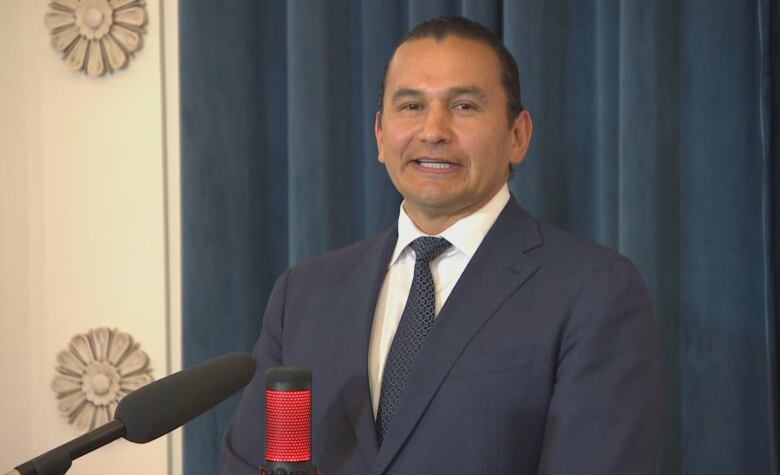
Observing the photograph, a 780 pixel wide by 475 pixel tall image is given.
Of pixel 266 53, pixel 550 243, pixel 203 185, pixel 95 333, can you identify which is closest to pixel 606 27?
pixel 550 243

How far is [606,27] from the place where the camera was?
6.46 feet

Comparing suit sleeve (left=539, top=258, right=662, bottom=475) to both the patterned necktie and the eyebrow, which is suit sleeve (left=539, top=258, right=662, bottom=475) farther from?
the eyebrow

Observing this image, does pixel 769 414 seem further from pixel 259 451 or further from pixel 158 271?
pixel 158 271

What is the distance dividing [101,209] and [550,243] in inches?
50.3

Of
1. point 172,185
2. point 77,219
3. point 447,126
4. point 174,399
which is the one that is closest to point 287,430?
point 174,399

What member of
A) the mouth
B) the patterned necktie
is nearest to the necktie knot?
the patterned necktie

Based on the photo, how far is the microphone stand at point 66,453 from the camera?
0.77m

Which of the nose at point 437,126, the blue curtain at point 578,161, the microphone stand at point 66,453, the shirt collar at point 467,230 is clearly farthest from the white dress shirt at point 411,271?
the microphone stand at point 66,453

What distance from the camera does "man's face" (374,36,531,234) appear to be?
1.64 meters

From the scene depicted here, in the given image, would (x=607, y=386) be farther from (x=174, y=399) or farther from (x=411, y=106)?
(x=174, y=399)

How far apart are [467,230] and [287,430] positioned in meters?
Result: 0.85

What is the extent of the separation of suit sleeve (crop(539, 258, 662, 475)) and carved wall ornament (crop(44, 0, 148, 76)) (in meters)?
1.37

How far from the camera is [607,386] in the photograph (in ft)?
4.57

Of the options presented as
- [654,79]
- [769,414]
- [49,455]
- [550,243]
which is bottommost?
[769,414]
